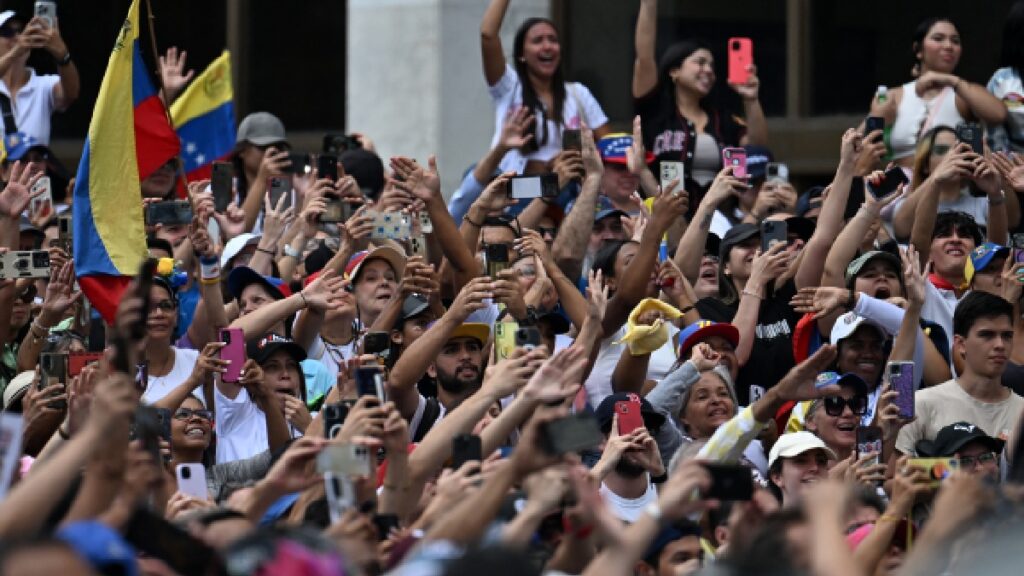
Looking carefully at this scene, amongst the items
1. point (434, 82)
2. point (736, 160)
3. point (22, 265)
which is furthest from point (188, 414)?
point (434, 82)

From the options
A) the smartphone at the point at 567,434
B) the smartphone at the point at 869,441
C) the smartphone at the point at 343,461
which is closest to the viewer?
the smartphone at the point at 567,434

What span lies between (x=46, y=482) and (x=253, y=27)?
12.1 m

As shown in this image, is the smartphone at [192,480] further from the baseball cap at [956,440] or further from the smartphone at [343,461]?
the baseball cap at [956,440]

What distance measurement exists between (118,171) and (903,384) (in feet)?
12.2

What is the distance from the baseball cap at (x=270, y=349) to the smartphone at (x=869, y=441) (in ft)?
7.94

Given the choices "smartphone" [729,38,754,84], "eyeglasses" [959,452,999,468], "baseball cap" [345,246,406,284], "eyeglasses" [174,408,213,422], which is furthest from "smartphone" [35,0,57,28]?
"eyeglasses" [959,452,999,468]

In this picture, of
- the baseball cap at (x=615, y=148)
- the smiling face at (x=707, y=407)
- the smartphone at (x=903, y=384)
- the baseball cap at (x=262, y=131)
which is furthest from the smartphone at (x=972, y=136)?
the baseball cap at (x=262, y=131)

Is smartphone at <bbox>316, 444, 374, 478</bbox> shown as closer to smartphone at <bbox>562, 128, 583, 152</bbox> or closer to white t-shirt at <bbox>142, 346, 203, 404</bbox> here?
white t-shirt at <bbox>142, 346, 203, 404</bbox>

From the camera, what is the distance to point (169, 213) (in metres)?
10.2

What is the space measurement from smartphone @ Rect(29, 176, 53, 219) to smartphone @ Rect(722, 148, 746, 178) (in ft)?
11.1

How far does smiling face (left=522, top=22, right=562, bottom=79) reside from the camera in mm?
11578

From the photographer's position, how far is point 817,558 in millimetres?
4551

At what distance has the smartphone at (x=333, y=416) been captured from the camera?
6.75 meters

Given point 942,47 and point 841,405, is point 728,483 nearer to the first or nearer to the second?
point 841,405
